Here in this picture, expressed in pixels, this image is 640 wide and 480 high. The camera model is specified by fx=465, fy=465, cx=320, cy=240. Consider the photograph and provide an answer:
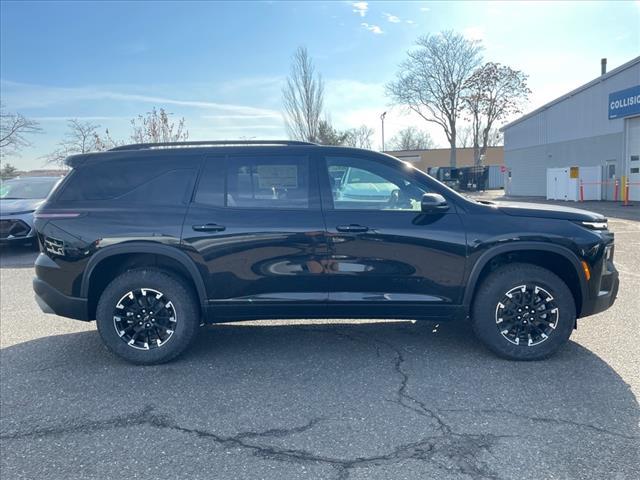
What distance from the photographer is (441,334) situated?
474 centimetres

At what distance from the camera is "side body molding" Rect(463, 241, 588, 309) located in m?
3.90

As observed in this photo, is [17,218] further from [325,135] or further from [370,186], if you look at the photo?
[325,135]

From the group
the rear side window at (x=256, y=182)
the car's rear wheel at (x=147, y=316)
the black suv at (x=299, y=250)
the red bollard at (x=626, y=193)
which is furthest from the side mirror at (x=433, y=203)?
the red bollard at (x=626, y=193)

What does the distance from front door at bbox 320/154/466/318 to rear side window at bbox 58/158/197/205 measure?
1.27 m

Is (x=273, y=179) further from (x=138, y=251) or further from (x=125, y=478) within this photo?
(x=125, y=478)

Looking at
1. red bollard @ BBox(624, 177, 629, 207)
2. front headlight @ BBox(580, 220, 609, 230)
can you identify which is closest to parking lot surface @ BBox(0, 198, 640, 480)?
front headlight @ BBox(580, 220, 609, 230)

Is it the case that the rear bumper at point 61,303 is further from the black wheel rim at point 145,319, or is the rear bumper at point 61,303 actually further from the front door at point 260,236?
the front door at point 260,236

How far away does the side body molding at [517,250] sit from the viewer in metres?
3.90

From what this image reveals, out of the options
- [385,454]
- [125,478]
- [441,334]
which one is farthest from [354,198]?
[125,478]

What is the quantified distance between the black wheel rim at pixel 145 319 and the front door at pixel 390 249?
146 cm

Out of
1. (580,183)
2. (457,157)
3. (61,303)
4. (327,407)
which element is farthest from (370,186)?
(457,157)

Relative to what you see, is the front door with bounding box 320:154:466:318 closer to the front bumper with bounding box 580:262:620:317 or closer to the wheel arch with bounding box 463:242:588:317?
the wheel arch with bounding box 463:242:588:317

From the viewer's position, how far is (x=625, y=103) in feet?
68.4

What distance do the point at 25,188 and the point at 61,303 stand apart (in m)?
9.07
